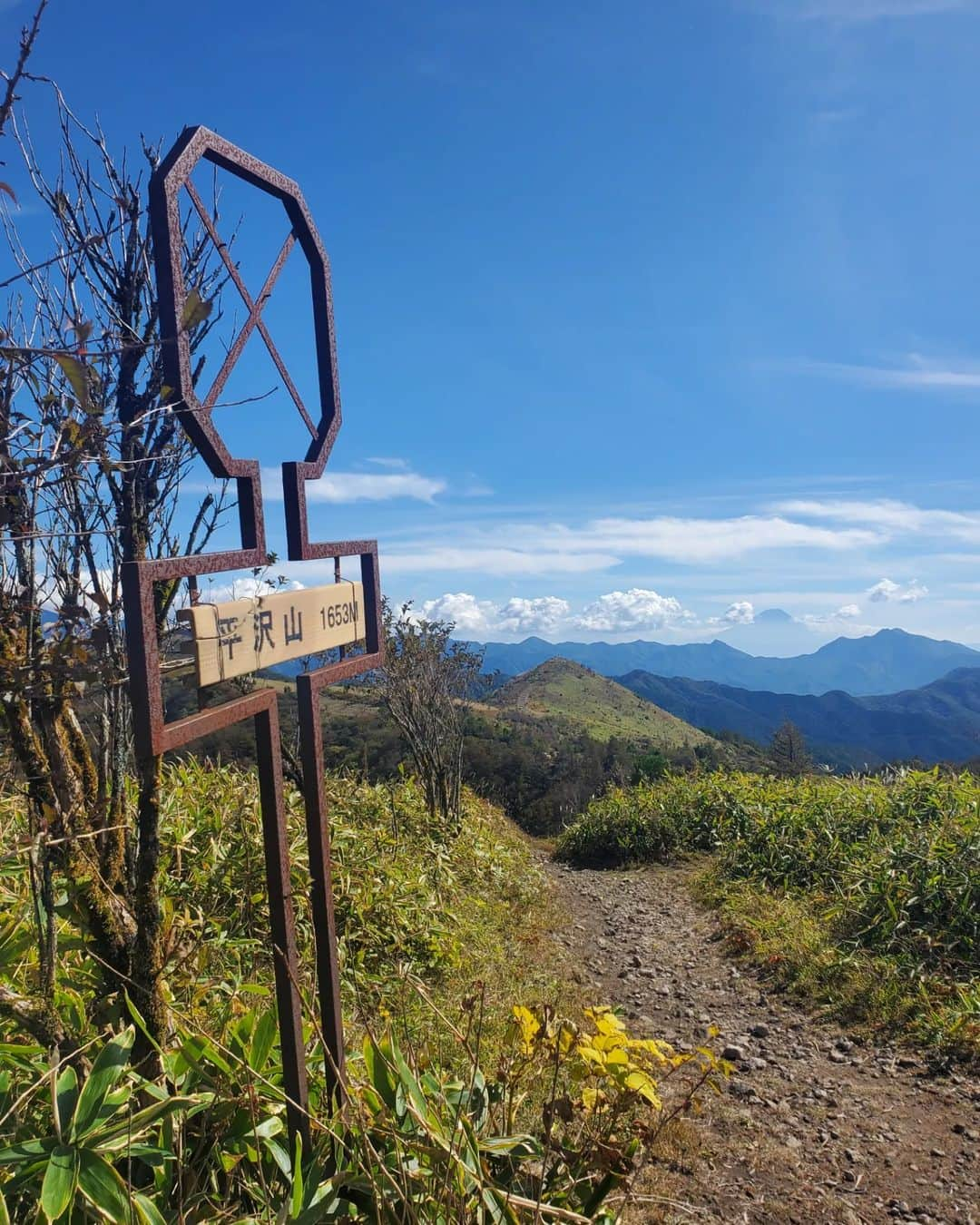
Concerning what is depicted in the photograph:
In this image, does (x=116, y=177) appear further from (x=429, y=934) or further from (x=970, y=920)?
(x=970, y=920)

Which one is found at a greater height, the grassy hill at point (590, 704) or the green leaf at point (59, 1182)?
the green leaf at point (59, 1182)

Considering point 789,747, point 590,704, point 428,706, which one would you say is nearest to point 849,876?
point 428,706

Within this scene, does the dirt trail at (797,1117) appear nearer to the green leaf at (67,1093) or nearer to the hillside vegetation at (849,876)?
the hillside vegetation at (849,876)

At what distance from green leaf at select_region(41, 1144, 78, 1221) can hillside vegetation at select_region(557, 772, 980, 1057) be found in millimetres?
4345

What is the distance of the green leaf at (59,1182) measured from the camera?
5.43 feet

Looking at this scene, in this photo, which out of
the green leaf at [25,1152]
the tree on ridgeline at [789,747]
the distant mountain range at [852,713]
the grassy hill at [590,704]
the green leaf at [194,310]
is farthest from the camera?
the distant mountain range at [852,713]

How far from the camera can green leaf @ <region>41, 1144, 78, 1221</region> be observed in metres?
1.66

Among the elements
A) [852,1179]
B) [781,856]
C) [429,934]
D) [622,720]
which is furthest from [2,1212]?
[622,720]

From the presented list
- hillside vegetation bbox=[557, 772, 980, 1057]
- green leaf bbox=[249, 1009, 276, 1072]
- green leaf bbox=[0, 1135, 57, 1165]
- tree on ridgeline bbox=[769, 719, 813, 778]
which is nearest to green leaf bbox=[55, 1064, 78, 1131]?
green leaf bbox=[0, 1135, 57, 1165]

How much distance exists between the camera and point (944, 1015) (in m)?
4.54

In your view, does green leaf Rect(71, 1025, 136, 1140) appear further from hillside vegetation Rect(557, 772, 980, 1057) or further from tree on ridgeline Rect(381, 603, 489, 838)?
tree on ridgeline Rect(381, 603, 489, 838)

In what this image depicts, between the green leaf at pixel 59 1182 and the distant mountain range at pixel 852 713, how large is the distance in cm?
9180

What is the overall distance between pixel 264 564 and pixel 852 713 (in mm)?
123430

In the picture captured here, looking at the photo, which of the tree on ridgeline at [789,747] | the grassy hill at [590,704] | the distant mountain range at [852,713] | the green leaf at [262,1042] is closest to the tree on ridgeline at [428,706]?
the green leaf at [262,1042]
